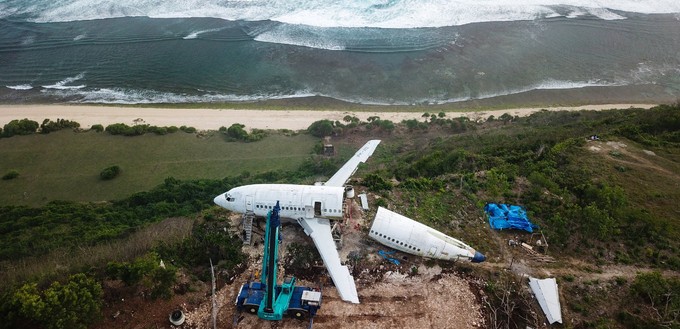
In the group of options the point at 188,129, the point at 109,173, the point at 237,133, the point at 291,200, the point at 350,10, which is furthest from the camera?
the point at 350,10

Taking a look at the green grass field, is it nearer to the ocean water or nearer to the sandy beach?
the sandy beach

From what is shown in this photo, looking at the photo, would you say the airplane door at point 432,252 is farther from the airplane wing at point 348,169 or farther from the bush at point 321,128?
the bush at point 321,128

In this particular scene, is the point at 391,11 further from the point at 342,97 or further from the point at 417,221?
the point at 417,221

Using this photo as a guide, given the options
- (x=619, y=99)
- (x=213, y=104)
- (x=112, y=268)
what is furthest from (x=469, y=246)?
(x=619, y=99)

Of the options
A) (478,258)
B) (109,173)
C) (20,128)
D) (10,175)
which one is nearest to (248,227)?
(478,258)

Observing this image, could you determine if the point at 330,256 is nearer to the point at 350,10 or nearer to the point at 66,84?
the point at 66,84
